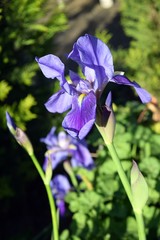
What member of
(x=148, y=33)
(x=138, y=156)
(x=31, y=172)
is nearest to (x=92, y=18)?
(x=148, y=33)

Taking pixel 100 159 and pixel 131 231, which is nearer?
pixel 131 231

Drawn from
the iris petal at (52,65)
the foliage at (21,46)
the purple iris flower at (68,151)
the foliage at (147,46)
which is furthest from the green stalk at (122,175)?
the foliage at (147,46)

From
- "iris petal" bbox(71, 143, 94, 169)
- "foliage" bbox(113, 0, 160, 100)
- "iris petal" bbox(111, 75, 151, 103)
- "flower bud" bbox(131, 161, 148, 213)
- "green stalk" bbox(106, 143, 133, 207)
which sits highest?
"iris petal" bbox(111, 75, 151, 103)

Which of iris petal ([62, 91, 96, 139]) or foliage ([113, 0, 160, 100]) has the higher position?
iris petal ([62, 91, 96, 139])

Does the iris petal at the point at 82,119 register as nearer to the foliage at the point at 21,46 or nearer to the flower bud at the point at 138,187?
the flower bud at the point at 138,187

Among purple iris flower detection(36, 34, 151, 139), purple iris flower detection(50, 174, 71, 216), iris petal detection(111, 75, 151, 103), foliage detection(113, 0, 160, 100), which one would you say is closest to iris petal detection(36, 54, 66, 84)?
purple iris flower detection(36, 34, 151, 139)

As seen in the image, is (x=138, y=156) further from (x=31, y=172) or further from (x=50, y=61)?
(x=31, y=172)

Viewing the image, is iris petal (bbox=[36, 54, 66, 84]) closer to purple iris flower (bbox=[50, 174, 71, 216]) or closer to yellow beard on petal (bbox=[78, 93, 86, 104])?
yellow beard on petal (bbox=[78, 93, 86, 104])
